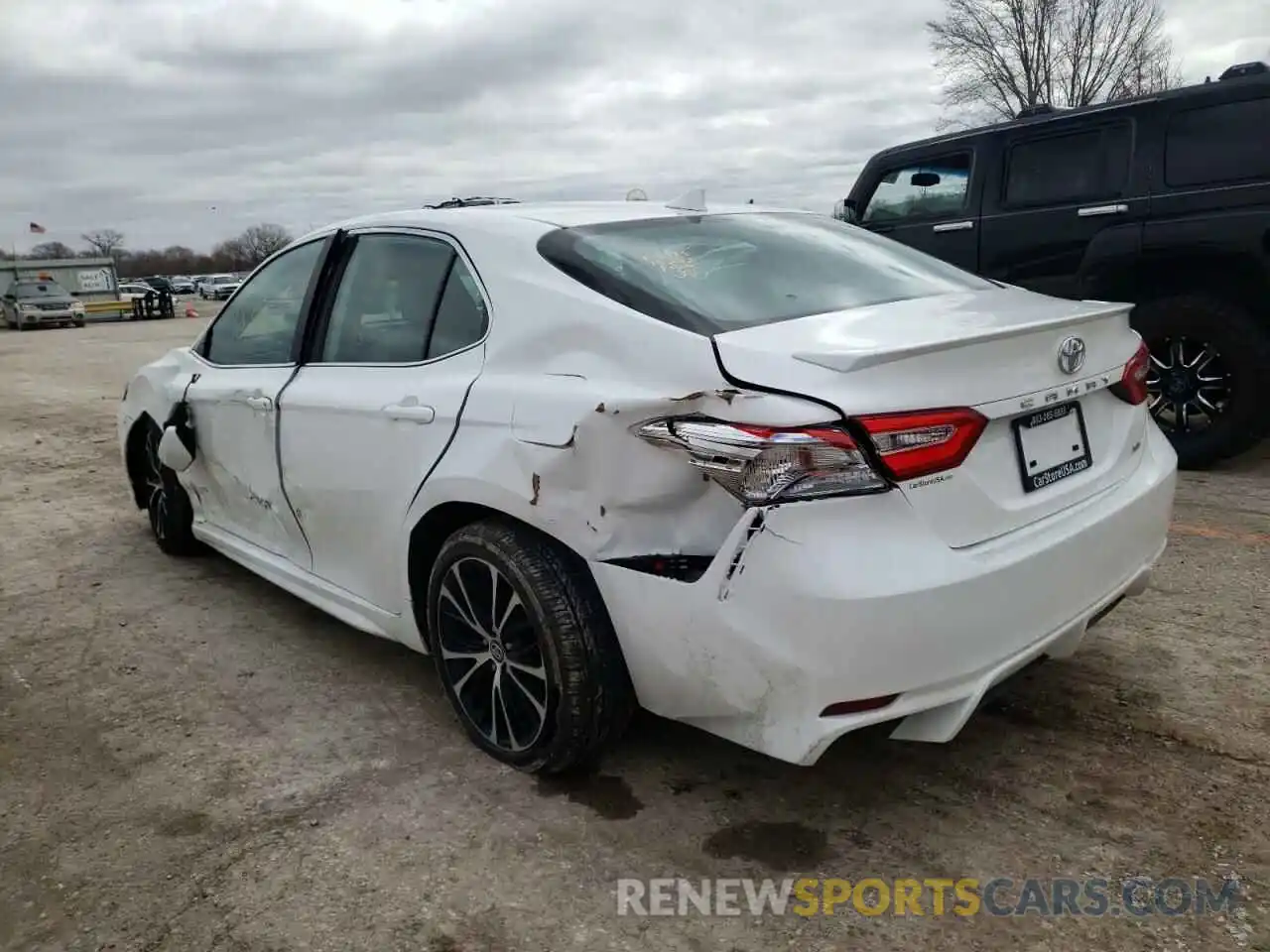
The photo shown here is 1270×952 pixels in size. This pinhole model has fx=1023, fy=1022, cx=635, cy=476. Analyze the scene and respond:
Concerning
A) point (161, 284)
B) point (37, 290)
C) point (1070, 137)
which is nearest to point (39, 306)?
point (37, 290)

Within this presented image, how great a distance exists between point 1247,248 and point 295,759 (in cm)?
523

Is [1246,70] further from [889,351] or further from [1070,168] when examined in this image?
[889,351]

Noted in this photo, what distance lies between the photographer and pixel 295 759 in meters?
3.02

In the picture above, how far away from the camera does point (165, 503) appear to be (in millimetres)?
4906

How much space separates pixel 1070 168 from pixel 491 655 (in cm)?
514

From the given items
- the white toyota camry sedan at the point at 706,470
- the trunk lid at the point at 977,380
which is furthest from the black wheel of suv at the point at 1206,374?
the trunk lid at the point at 977,380

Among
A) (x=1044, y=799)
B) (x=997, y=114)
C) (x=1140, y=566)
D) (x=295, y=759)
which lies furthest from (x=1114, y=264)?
(x=997, y=114)

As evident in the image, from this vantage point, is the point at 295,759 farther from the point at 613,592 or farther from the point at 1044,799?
the point at 1044,799

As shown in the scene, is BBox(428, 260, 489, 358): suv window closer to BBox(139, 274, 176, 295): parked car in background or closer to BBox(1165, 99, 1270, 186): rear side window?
BBox(1165, 99, 1270, 186): rear side window

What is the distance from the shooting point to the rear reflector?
85.1 inches

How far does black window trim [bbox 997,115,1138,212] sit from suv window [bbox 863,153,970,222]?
0.87 ft

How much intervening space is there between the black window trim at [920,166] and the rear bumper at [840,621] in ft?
15.8

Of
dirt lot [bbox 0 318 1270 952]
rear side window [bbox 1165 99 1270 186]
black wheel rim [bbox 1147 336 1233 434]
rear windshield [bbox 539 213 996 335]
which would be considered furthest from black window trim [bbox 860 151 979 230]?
rear windshield [bbox 539 213 996 335]

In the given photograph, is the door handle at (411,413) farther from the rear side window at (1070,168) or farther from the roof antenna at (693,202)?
the rear side window at (1070,168)
